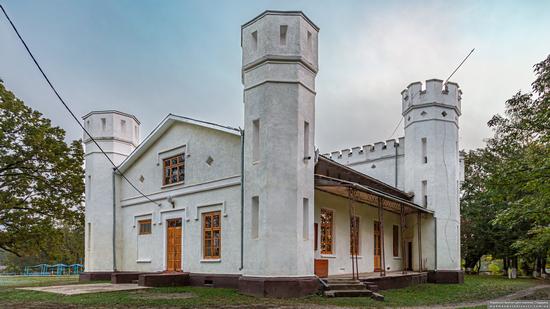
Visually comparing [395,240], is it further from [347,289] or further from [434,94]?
[347,289]

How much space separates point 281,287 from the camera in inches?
489

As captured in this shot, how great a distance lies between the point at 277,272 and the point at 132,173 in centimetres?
995

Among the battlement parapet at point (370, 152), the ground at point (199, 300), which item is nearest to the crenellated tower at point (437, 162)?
the battlement parapet at point (370, 152)

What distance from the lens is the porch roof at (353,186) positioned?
1431cm

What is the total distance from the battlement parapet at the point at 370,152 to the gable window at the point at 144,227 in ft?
36.7

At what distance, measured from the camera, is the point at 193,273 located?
643 inches

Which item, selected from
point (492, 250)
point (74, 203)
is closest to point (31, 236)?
point (74, 203)

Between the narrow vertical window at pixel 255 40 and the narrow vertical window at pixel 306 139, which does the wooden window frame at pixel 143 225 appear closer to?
the narrow vertical window at pixel 306 139

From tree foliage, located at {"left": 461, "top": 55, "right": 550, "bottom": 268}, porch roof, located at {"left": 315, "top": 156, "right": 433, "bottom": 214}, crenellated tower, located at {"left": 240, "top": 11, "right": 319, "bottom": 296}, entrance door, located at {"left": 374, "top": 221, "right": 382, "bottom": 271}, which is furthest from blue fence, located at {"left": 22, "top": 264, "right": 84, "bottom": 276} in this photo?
tree foliage, located at {"left": 461, "top": 55, "right": 550, "bottom": 268}

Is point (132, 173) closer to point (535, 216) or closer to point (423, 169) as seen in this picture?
point (423, 169)

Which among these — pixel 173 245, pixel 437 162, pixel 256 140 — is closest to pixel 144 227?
pixel 173 245

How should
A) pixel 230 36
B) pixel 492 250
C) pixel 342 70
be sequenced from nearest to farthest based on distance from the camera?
1. pixel 230 36
2. pixel 342 70
3. pixel 492 250

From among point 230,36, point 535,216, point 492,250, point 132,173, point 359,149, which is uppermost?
point 230,36

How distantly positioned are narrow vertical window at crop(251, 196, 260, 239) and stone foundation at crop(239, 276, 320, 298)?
48.6 inches
